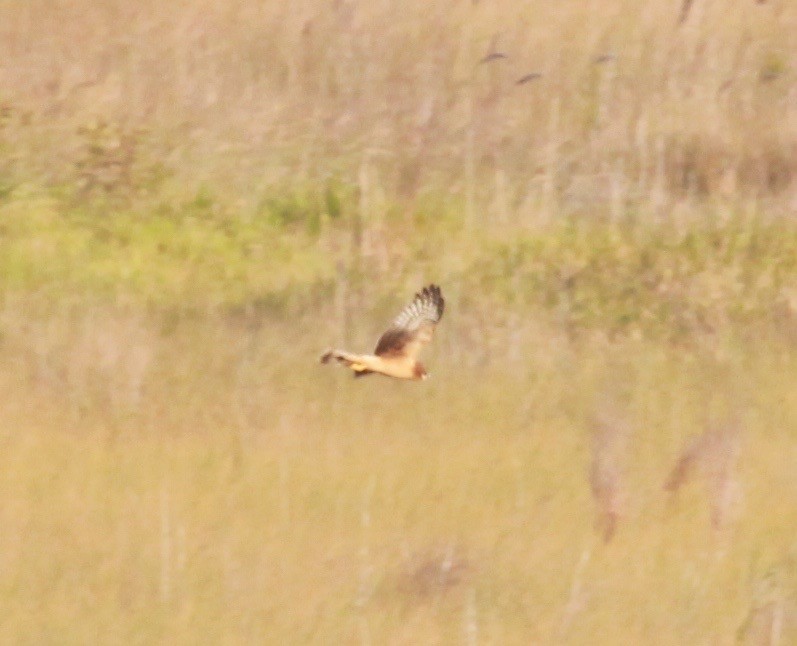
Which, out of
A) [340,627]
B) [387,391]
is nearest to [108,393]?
[387,391]

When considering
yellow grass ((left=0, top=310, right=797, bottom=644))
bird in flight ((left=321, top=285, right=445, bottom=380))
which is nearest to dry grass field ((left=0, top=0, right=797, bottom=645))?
yellow grass ((left=0, top=310, right=797, bottom=644))

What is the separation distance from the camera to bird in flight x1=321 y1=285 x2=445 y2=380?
21.9ft

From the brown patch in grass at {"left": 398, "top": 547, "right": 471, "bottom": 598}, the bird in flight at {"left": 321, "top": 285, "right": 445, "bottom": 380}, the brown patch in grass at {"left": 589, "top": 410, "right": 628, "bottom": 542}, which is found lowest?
the brown patch in grass at {"left": 398, "top": 547, "right": 471, "bottom": 598}

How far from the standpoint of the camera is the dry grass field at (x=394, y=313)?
6.30m

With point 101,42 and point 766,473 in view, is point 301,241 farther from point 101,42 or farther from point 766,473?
point 766,473

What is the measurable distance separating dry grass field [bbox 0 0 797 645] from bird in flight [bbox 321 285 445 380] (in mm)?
443

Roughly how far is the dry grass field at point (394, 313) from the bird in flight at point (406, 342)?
1.45ft

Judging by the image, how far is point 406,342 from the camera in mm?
6793

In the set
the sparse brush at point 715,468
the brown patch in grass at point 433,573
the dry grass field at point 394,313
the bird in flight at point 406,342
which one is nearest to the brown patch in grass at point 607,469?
the dry grass field at point 394,313

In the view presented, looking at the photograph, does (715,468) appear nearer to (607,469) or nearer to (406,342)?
(607,469)

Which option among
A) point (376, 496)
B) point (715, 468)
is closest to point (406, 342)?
point (376, 496)

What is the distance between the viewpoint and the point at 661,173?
9.90 m

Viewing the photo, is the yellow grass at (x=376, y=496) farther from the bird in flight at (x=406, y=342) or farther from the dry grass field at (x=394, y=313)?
the bird in flight at (x=406, y=342)

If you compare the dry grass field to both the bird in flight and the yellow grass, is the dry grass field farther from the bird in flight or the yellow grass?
the bird in flight
